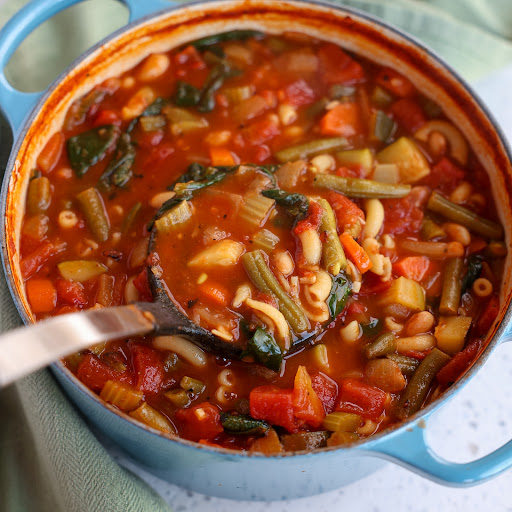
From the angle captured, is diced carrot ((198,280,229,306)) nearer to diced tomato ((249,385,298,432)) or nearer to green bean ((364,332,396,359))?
diced tomato ((249,385,298,432))

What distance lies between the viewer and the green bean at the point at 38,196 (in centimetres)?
301

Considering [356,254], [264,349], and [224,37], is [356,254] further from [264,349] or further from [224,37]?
[224,37]

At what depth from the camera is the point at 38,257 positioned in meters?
2.89

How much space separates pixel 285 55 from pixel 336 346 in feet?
5.40

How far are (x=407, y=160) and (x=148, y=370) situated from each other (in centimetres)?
156

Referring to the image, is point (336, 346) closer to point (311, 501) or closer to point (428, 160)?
point (311, 501)

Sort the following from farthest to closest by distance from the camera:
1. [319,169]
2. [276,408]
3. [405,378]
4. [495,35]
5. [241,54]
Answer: [495,35], [241,54], [319,169], [405,378], [276,408]

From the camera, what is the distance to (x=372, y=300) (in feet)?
9.42

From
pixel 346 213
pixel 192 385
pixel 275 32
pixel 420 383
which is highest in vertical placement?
pixel 275 32

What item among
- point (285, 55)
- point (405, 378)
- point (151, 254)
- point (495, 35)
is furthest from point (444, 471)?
point (495, 35)

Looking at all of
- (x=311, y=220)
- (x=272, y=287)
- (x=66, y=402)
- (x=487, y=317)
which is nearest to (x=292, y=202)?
(x=311, y=220)

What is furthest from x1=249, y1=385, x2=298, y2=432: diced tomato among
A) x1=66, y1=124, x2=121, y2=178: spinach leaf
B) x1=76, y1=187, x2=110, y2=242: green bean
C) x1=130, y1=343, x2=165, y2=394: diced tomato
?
x1=66, y1=124, x2=121, y2=178: spinach leaf

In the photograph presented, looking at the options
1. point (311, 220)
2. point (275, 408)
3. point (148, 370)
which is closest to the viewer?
point (275, 408)

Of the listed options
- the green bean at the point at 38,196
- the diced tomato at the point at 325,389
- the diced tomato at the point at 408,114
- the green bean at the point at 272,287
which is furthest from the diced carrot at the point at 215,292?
the diced tomato at the point at 408,114
